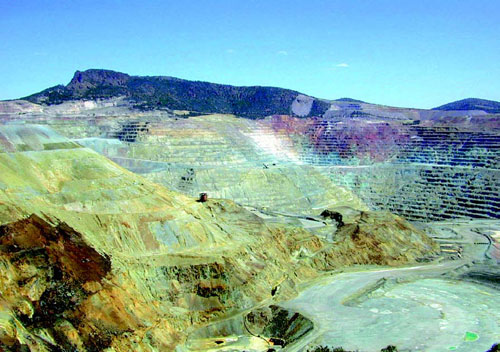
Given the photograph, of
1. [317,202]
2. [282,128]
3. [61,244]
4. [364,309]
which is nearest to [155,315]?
[61,244]

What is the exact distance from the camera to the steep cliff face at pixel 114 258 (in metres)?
40.6

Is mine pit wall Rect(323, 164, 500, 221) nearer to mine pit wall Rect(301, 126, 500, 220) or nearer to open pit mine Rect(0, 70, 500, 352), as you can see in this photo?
mine pit wall Rect(301, 126, 500, 220)

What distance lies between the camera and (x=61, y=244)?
45.7 m

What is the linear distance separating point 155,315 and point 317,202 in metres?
A: 64.6

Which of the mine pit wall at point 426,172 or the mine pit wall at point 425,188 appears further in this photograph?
the mine pit wall at point 426,172

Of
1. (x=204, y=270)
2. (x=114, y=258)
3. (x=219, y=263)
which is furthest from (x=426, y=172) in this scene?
(x=114, y=258)

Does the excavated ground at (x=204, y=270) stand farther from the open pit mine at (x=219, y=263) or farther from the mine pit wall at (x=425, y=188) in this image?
the mine pit wall at (x=425, y=188)

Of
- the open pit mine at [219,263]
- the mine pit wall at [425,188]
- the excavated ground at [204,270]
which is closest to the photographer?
the excavated ground at [204,270]

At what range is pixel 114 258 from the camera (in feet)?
162

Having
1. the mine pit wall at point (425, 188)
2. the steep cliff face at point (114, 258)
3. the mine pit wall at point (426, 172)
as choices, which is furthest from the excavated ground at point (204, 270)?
the mine pit wall at point (426, 172)

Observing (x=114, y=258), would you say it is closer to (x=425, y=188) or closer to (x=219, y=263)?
(x=219, y=263)

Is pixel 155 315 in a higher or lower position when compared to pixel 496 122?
lower

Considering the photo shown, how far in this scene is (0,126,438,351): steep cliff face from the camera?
4059 cm

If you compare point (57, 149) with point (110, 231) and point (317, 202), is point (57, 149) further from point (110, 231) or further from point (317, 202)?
point (317, 202)
